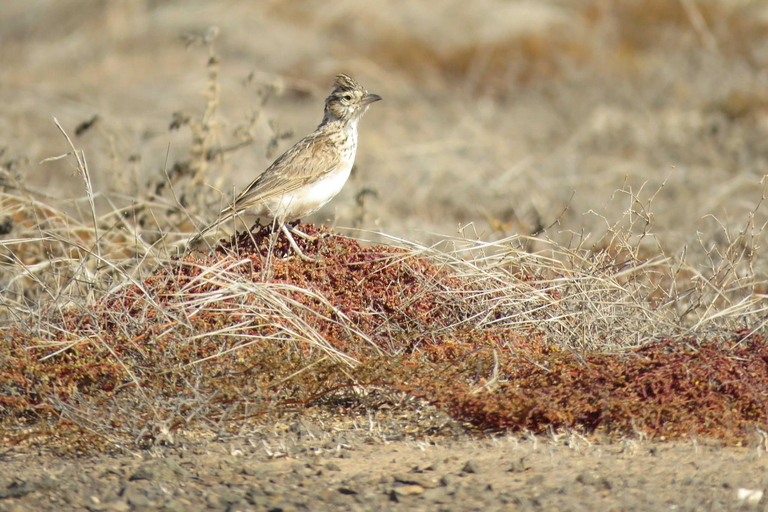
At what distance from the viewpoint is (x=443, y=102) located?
1590cm

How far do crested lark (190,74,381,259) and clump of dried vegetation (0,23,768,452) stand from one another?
0.75 metres

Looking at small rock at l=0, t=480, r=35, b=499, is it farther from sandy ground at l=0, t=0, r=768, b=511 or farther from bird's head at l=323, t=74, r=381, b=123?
bird's head at l=323, t=74, r=381, b=123

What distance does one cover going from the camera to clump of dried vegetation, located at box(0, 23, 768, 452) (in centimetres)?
369

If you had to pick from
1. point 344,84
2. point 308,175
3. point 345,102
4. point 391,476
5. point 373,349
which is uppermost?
point 344,84

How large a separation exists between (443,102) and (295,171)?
427 inches

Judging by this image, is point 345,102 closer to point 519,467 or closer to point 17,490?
point 519,467

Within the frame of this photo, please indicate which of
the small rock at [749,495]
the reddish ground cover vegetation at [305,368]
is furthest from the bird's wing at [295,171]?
the small rock at [749,495]

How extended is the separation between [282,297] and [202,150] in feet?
9.69

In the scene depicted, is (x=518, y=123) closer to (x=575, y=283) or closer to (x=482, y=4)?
(x=482, y=4)

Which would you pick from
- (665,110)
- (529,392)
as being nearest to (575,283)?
(529,392)

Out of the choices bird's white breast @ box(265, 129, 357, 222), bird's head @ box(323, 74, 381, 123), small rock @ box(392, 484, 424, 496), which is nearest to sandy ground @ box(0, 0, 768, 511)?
small rock @ box(392, 484, 424, 496)

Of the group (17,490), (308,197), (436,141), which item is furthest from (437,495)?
(436,141)

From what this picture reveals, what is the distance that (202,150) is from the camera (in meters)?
6.64

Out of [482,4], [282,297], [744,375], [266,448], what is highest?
[482,4]
